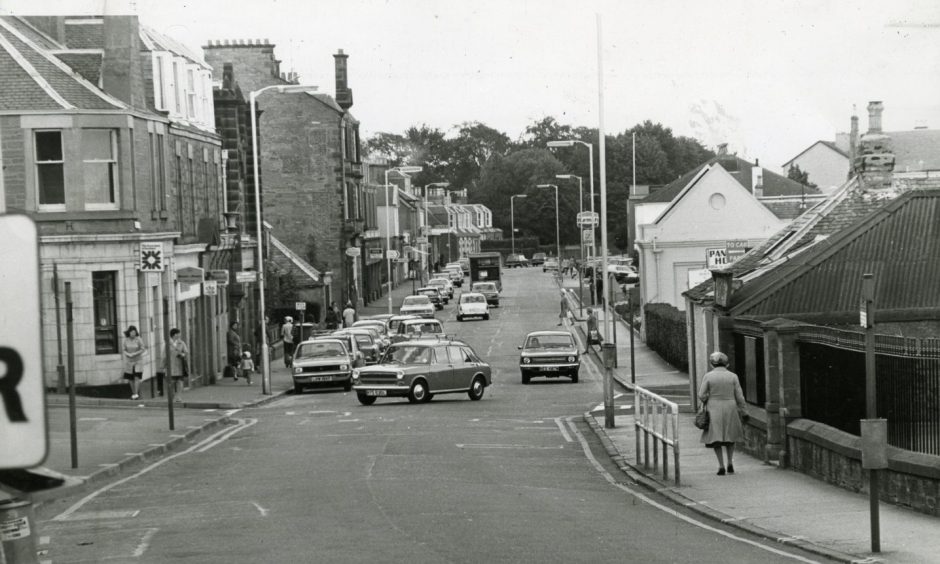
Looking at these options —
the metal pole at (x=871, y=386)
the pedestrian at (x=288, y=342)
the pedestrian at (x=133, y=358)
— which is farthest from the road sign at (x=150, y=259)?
the pedestrian at (x=288, y=342)

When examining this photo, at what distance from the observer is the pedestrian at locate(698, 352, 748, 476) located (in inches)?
735

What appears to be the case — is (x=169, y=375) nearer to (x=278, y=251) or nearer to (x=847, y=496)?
(x=847, y=496)

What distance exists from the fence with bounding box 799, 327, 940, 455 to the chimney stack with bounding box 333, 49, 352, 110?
64.1 m

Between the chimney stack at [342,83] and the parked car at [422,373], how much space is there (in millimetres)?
48339

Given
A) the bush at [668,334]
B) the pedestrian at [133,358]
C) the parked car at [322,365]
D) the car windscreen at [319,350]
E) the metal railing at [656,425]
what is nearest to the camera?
the metal railing at [656,425]

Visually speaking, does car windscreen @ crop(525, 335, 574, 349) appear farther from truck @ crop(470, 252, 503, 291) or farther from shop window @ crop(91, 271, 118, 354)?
truck @ crop(470, 252, 503, 291)

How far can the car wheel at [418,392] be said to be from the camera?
111 ft

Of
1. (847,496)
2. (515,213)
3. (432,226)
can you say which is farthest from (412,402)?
(515,213)

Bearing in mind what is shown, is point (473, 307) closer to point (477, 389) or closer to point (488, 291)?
point (488, 291)

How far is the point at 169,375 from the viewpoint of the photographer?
85.0 ft

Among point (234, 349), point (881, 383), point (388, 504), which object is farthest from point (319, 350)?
point (881, 383)

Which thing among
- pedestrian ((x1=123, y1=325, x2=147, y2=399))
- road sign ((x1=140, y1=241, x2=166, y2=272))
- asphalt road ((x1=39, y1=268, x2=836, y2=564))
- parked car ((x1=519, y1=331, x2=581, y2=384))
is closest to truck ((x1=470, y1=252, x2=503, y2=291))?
parked car ((x1=519, y1=331, x2=581, y2=384))

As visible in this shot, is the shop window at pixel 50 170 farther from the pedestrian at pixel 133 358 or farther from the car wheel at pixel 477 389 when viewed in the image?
the car wheel at pixel 477 389

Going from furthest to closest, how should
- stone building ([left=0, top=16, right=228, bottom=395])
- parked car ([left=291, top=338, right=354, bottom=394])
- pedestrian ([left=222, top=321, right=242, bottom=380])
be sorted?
pedestrian ([left=222, top=321, right=242, bottom=380])
parked car ([left=291, top=338, right=354, bottom=394])
stone building ([left=0, top=16, right=228, bottom=395])
